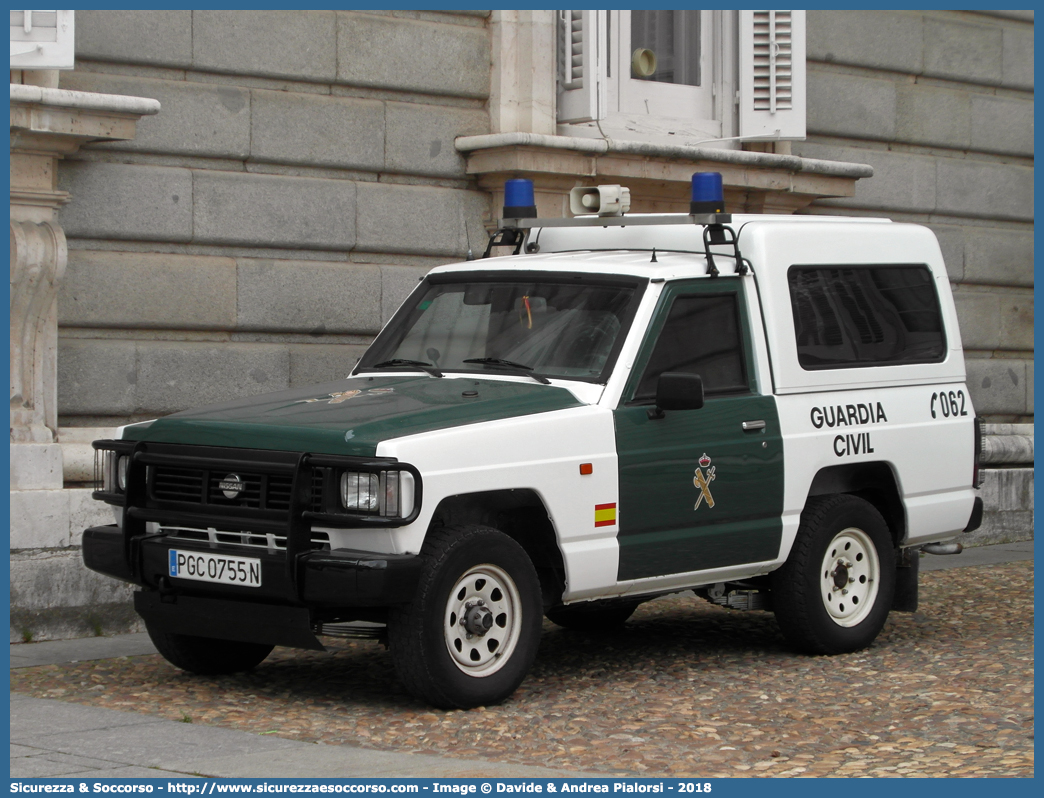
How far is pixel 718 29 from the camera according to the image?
14.2 m

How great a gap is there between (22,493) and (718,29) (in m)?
7.40

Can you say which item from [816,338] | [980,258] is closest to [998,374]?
[980,258]

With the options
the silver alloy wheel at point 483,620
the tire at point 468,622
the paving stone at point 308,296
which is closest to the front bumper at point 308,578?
the tire at point 468,622

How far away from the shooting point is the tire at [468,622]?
7.09 metres

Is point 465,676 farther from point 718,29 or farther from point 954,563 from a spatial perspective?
point 718,29

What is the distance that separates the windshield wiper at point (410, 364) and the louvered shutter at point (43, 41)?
108 inches

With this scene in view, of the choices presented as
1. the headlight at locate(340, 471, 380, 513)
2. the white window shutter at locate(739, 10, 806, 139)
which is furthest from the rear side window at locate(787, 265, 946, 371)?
the white window shutter at locate(739, 10, 806, 139)

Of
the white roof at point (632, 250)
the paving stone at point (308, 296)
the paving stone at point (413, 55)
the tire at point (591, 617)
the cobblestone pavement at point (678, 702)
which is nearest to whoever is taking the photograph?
the cobblestone pavement at point (678, 702)

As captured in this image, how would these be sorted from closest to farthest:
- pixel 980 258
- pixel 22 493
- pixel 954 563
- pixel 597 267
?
1. pixel 597 267
2. pixel 22 493
3. pixel 954 563
4. pixel 980 258

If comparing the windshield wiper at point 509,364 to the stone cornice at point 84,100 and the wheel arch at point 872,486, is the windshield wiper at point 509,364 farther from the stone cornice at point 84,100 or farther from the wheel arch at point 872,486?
the stone cornice at point 84,100

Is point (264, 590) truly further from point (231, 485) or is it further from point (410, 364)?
point (410, 364)

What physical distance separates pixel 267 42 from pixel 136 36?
38.6 inches

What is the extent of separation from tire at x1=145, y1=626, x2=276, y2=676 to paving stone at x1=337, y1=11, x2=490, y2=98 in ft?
15.7

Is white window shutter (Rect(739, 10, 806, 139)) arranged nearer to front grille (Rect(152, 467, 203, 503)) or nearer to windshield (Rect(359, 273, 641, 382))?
windshield (Rect(359, 273, 641, 382))
